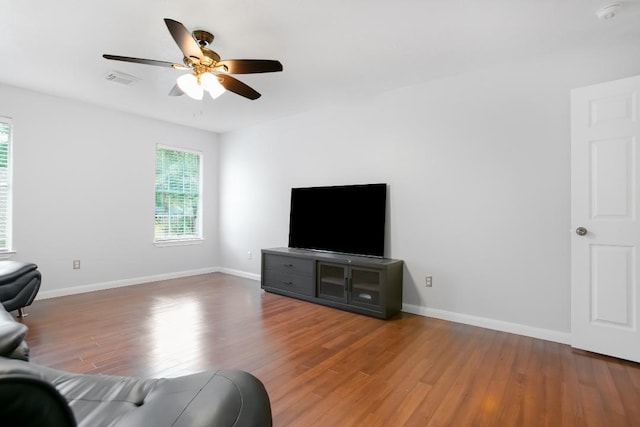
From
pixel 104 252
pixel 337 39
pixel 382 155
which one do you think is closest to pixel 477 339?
pixel 382 155

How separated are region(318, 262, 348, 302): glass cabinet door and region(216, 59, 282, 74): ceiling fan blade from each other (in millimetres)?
2234

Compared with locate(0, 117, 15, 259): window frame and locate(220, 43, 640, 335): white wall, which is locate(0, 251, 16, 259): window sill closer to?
locate(0, 117, 15, 259): window frame

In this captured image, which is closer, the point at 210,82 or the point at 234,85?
the point at 210,82

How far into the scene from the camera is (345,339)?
283 cm

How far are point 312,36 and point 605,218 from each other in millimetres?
2786

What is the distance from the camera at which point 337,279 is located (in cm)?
378

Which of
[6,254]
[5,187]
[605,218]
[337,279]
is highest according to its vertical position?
[5,187]

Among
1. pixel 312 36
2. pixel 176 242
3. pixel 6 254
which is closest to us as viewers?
pixel 312 36

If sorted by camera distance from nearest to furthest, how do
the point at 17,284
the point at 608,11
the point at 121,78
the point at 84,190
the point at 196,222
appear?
the point at 608,11
the point at 17,284
the point at 121,78
the point at 84,190
the point at 196,222

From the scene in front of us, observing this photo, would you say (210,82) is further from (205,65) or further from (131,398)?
(131,398)

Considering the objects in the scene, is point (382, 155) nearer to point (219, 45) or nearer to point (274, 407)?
point (219, 45)

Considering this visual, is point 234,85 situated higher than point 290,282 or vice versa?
point 234,85

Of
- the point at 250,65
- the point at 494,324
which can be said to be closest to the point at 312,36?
the point at 250,65

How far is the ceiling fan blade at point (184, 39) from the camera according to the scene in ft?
6.32
